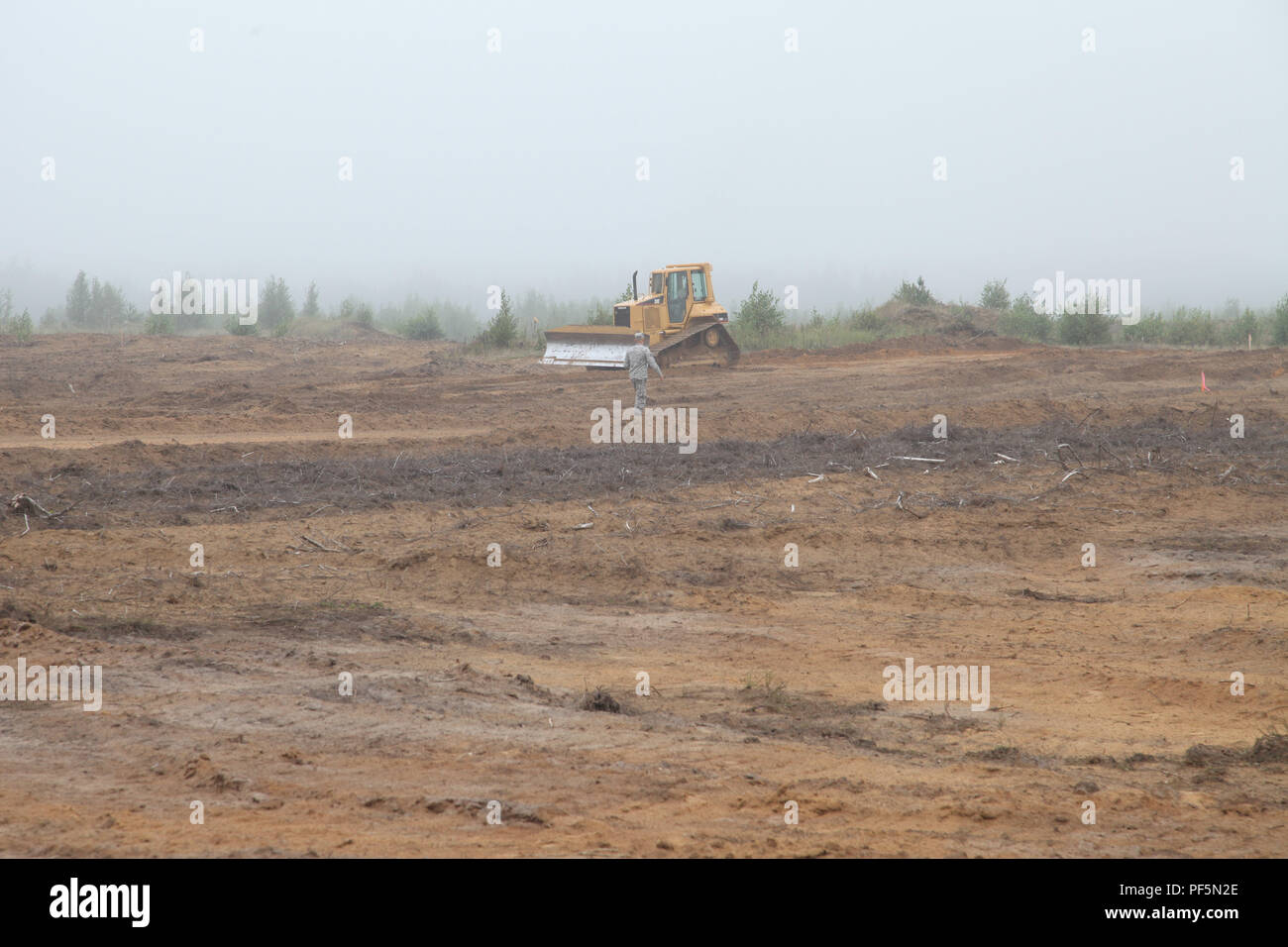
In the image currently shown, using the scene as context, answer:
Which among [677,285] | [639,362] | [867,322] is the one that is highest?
[677,285]

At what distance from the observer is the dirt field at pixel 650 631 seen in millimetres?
4941

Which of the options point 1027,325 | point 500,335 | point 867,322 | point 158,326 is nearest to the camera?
point 500,335

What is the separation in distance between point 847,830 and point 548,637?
4.12 m

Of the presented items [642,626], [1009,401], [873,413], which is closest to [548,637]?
[642,626]

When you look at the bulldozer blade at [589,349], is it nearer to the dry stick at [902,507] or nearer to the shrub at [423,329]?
the shrub at [423,329]

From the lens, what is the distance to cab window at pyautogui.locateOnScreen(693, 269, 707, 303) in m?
29.7

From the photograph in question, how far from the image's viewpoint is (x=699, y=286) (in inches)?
1175

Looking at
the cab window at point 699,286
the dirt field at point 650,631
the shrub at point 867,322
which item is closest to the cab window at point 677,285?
the cab window at point 699,286

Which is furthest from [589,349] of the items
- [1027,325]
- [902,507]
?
[1027,325]

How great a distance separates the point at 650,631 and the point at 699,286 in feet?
72.5

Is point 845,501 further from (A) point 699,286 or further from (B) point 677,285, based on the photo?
(A) point 699,286

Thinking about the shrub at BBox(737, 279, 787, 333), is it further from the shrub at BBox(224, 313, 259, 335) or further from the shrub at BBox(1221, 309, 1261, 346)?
the shrub at BBox(224, 313, 259, 335)

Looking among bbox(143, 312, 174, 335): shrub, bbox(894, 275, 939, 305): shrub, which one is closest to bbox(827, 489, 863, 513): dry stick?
bbox(894, 275, 939, 305): shrub

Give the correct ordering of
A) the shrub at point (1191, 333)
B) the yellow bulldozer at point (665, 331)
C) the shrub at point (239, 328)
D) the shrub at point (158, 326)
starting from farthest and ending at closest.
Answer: the shrub at point (239, 328) → the shrub at point (158, 326) → the shrub at point (1191, 333) → the yellow bulldozer at point (665, 331)
